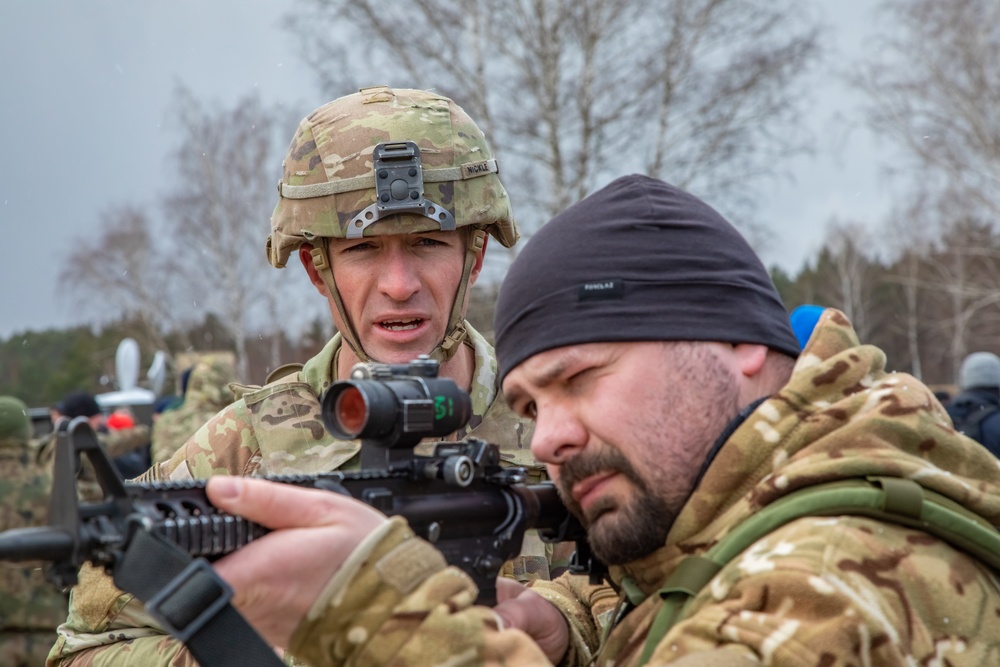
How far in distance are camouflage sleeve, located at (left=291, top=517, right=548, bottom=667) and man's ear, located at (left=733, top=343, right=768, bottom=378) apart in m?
0.91

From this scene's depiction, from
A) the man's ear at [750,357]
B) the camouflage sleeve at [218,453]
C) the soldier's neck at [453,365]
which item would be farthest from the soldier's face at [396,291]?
the man's ear at [750,357]

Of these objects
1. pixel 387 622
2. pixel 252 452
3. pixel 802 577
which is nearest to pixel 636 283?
pixel 802 577

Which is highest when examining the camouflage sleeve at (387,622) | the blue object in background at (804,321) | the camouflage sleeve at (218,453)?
the blue object in background at (804,321)

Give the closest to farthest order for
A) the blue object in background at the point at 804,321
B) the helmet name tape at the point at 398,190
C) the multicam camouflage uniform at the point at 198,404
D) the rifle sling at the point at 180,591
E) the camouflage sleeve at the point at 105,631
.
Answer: the rifle sling at the point at 180,591
the camouflage sleeve at the point at 105,631
the helmet name tape at the point at 398,190
the blue object in background at the point at 804,321
the multicam camouflage uniform at the point at 198,404

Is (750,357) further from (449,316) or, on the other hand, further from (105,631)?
(105,631)

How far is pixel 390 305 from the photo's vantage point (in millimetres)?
3867

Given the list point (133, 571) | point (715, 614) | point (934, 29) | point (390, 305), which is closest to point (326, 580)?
point (133, 571)

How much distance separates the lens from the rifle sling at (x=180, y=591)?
2006mm

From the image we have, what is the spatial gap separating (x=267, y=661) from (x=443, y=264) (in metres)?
2.06

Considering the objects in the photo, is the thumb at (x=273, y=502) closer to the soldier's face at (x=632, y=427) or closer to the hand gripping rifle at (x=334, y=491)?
the hand gripping rifle at (x=334, y=491)

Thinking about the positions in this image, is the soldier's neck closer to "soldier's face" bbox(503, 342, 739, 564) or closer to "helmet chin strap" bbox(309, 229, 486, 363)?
"helmet chin strap" bbox(309, 229, 486, 363)

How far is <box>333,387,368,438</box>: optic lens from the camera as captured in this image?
2.60 m

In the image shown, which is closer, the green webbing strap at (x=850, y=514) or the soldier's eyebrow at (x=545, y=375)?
the green webbing strap at (x=850, y=514)

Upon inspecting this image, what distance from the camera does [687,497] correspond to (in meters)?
2.59
